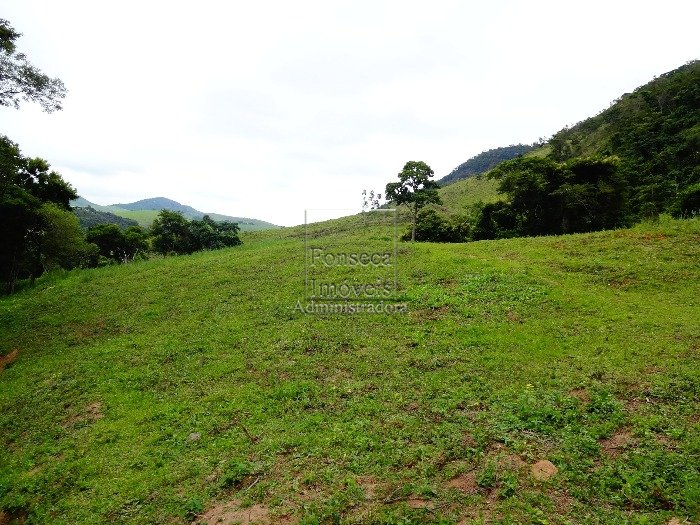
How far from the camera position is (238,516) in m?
5.80

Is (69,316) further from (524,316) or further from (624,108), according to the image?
(624,108)

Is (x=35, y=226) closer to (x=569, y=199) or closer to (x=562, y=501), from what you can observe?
(x=562, y=501)

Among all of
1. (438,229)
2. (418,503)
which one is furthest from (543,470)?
(438,229)

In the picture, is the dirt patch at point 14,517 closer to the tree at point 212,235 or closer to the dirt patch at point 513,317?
the dirt patch at point 513,317

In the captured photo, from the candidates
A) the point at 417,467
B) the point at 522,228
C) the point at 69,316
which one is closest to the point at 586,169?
the point at 522,228

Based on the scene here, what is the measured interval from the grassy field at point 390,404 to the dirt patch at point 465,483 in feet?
0.10

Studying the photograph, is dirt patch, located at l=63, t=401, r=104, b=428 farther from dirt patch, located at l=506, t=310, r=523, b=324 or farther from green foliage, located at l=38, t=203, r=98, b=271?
green foliage, located at l=38, t=203, r=98, b=271

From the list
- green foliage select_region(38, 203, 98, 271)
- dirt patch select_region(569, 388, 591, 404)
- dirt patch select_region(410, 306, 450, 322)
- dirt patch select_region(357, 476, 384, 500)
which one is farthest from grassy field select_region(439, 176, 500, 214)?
dirt patch select_region(357, 476, 384, 500)

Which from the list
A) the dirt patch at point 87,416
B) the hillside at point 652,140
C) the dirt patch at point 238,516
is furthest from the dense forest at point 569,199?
the dirt patch at point 87,416

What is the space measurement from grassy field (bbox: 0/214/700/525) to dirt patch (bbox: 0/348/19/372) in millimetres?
129

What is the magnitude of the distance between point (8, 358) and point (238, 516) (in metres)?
14.0

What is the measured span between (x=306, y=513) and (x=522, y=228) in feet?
100

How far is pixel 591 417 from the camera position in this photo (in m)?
6.95

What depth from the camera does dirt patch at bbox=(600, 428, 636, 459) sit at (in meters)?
6.11
